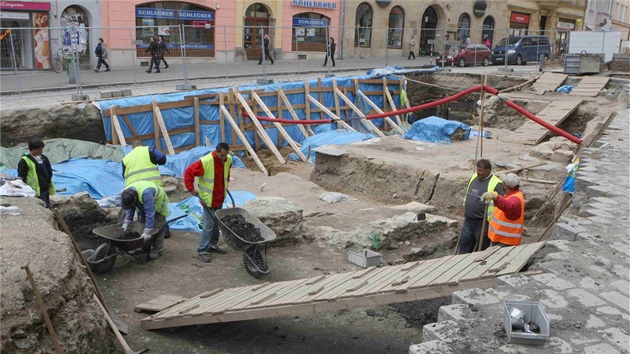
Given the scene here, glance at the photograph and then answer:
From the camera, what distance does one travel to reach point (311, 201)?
12.3 m

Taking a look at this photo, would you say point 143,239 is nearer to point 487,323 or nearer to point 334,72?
point 487,323

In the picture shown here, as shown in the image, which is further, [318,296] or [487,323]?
[318,296]

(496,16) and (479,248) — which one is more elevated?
(496,16)

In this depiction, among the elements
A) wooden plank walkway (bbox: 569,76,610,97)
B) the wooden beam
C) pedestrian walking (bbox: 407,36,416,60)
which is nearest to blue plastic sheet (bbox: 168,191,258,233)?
the wooden beam

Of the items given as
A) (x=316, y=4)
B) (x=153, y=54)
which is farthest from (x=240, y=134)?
(x=316, y=4)

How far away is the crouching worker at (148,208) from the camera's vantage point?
765cm

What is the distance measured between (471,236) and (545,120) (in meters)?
10.4

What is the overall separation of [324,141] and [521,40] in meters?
17.6

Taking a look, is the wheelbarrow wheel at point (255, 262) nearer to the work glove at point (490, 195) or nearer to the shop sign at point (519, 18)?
the work glove at point (490, 195)

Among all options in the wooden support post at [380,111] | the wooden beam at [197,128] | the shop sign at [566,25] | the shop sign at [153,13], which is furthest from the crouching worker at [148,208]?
the shop sign at [566,25]

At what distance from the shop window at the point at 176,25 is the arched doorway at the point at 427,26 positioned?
13.9m

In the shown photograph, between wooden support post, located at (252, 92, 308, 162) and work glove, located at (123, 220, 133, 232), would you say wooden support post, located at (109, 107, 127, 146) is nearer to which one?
wooden support post, located at (252, 92, 308, 162)

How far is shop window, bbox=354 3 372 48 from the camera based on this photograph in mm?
31109

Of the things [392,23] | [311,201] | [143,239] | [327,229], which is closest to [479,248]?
[327,229]
